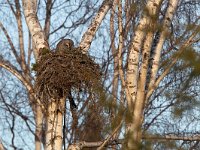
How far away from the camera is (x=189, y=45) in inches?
308

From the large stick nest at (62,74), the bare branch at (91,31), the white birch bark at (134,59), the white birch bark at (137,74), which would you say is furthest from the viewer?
the bare branch at (91,31)

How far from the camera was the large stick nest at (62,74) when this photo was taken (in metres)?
9.10

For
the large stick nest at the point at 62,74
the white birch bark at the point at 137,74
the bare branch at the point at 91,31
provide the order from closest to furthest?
1. the white birch bark at the point at 137,74
2. the large stick nest at the point at 62,74
3. the bare branch at the point at 91,31

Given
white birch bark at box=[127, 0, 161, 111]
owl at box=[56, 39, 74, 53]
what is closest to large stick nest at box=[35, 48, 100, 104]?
owl at box=[56, 39, 74, 53]

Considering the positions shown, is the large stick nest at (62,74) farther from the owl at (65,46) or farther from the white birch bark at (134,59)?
the white birch bark at (134,59)

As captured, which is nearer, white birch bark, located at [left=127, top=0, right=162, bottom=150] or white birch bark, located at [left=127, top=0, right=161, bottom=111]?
white birch bark, located at [left=127, top=0, right=162, bottom=150]

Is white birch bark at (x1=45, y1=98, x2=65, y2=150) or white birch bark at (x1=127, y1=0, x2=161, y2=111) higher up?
white birch bark at (x1=127, y1=0, x2=161, y2=111)

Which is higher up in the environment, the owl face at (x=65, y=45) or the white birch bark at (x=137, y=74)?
the owl face at (x=65, y=45)

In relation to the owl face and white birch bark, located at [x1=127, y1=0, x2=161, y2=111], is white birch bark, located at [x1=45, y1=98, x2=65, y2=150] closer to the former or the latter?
the owl face

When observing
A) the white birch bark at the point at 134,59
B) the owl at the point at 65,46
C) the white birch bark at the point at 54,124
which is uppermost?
the owl at the point at 65,46

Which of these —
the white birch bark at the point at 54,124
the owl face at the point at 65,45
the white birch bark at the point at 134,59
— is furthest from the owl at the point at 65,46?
the white birch bark at the point at 134,59

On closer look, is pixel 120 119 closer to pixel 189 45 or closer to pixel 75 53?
pixel 189 45

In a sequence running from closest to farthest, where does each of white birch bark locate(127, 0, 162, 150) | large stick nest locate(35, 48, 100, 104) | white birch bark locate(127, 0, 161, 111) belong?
white birch bark locate(127, 0, 162, 150) → white birch bark locate(127, 0, 161, 111) → large stick nest locate(35, 48, 100, 104)

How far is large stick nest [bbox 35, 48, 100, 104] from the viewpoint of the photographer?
910 centimetres
